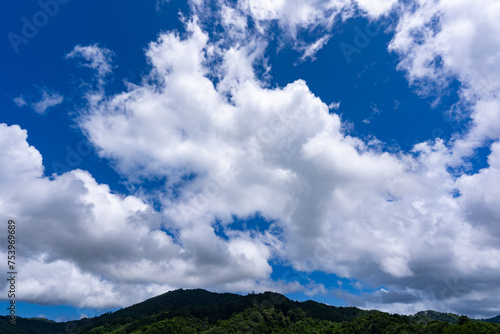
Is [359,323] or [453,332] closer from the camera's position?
[453,332]

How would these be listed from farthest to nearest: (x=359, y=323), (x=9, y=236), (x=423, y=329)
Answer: (x=359, y=323) < (x=423, y=329) < (x=9, y=236)

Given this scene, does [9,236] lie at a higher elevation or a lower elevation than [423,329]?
higher

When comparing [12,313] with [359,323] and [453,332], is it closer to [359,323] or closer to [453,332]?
[453,332]

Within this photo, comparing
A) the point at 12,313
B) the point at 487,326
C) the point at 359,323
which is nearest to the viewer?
the point at 12,313

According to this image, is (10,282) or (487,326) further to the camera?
(487,326)

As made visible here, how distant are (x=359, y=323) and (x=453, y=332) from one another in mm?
86836

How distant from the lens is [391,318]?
650ft

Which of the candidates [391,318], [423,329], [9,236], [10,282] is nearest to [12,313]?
[10,282]

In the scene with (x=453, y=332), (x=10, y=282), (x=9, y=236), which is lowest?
(x=453, y=332)

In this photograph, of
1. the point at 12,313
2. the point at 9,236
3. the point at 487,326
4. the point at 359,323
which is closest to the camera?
the point at 9,236

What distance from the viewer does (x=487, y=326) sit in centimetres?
11938

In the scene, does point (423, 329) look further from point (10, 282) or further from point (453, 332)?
point (10, 282)

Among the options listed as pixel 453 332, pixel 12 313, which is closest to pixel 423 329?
pixel 453 332

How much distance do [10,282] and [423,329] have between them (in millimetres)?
168400
